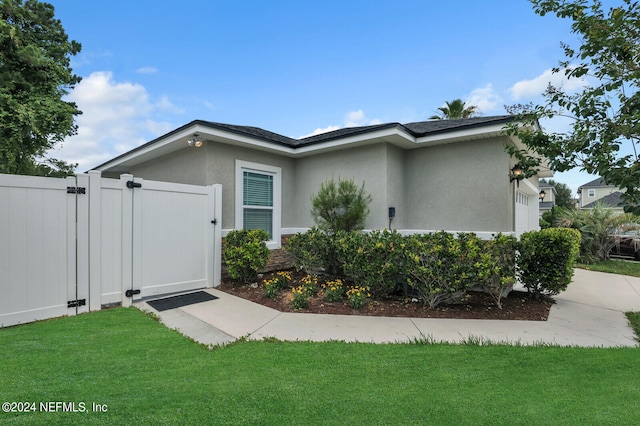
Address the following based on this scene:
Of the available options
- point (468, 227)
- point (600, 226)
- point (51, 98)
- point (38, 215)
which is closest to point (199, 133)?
point (38, 215)

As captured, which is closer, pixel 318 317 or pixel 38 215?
pixel 38 215

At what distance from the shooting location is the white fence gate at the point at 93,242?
404 centimetres

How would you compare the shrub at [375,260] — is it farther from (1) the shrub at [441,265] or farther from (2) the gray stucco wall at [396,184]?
(2) the gray stucco wall at [396,184]

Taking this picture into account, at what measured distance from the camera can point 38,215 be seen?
4.18 metres

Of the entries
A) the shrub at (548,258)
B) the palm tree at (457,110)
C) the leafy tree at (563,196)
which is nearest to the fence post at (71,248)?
the shrub at (548,258)

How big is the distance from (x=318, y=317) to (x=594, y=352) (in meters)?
3.30

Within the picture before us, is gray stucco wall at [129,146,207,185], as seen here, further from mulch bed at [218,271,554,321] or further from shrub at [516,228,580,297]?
shrub at [516,228,580,297]

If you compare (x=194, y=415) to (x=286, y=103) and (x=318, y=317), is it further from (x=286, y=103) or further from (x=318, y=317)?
(x=286, y=103)

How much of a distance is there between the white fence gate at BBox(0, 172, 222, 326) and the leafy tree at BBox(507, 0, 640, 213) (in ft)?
20.5

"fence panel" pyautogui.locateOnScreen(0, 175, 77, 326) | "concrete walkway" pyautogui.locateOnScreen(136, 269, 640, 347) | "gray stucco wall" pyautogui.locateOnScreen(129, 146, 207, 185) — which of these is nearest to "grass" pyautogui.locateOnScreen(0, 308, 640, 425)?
"concrete walkway" pyautogui.locateOnScreen(136, 269, 640, 347)

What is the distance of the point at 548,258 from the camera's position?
17.0 feet

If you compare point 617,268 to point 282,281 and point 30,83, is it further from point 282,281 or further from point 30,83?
point 30,83

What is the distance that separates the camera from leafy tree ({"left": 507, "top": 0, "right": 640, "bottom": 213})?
3.40m

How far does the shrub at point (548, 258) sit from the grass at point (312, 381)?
194 cm
